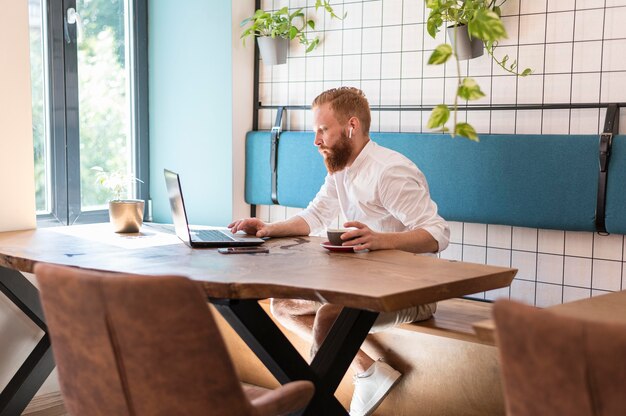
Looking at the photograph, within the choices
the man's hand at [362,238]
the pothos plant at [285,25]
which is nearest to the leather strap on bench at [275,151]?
the pothos plant at [285,25]

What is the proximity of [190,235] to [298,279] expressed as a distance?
2.98 ft

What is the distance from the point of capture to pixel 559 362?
1380 mm

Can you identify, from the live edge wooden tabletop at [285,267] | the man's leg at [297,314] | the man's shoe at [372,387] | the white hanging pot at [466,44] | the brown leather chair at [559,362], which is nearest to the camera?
the brown leather chair at [559,362]

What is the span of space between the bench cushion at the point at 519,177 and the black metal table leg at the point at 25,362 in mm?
1792

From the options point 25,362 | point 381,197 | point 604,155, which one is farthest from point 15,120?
point 604,155

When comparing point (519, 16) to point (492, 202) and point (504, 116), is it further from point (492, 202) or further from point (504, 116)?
point (492, 202)

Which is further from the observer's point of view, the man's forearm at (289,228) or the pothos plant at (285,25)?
the pothos plant at (285,25)

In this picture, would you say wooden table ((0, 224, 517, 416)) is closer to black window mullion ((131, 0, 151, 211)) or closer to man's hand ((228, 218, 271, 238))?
man's hand ((228, 218, 271, 238))

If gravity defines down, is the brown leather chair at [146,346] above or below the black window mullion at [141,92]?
below

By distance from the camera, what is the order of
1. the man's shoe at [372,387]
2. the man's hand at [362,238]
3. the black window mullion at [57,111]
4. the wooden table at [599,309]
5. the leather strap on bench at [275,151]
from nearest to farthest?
the wooden table at [599,309] → the man's hand at [362,238] → the man's shoe at [372,387] → the black window mullion at [57,111] → the leather strap on bench at [275,151]

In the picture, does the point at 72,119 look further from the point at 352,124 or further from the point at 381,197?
the point at 381,197

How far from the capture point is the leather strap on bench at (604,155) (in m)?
3.36

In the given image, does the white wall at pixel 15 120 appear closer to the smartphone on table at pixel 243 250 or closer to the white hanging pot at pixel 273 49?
the smartphone on table at pixel 243 250

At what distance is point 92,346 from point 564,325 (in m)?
1.03
